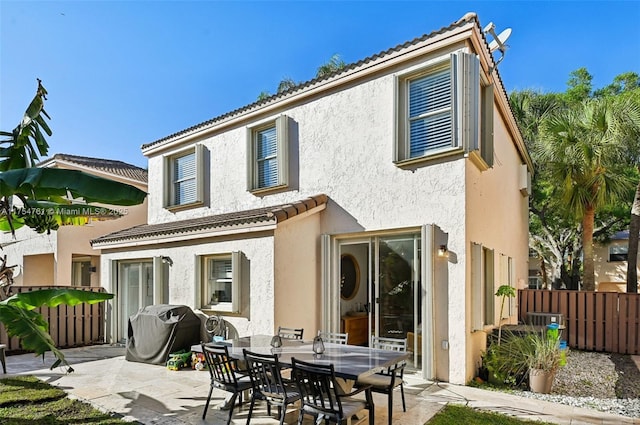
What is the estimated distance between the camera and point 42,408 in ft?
24.6

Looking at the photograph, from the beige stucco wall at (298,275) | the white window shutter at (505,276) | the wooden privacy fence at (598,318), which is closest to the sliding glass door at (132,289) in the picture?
the beige stucco wall at (298,275)

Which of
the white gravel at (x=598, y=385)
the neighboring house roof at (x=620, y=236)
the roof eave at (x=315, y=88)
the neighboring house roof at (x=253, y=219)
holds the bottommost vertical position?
the white gravel at (x=598, y=385)

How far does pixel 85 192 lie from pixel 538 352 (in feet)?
28.5

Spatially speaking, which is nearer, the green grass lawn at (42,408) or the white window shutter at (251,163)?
the green grass lawn at (42,408)

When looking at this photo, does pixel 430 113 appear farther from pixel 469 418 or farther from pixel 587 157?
pixel 587 157

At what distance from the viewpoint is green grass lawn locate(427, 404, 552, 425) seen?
6.57 metres

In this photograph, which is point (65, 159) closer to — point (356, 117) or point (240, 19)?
point (240, 19)

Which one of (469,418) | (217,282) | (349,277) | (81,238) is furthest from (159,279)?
(469,418)

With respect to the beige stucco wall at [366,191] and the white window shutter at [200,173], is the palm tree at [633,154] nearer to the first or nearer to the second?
the beige stucco wall at [366,191]

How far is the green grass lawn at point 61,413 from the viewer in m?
6.69

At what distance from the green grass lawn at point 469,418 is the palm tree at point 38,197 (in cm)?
585

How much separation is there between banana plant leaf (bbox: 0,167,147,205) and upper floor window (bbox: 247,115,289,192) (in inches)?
223

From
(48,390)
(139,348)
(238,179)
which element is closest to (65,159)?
(238,179)

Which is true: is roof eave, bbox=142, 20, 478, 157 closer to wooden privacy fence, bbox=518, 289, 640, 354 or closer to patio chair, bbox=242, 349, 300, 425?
patio chair, bbox=242, 349, 300, 425
